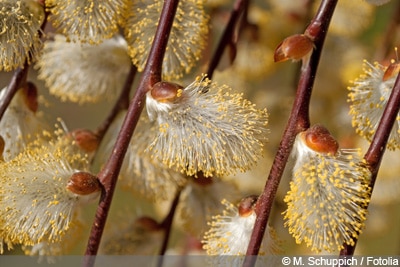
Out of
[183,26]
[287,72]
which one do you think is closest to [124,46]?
[183,26]


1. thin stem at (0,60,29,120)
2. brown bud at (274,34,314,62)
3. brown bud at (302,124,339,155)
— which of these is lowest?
thin stem at (0,60,29,120)

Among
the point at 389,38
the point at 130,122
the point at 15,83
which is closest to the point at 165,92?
the point at 130,122

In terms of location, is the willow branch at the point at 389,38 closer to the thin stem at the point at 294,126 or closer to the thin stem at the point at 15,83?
the thin stem at the point at 294,126

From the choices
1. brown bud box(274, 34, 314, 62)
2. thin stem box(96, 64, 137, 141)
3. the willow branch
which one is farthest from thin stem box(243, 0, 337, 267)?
the willow branch

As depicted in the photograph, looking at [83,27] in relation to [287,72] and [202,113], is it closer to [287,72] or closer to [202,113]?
[202,113]

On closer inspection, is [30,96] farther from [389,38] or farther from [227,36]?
[389,38]

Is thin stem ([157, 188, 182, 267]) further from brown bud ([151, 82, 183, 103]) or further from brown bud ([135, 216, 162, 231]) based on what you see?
brown bud ([151, 82, 183, 103])
